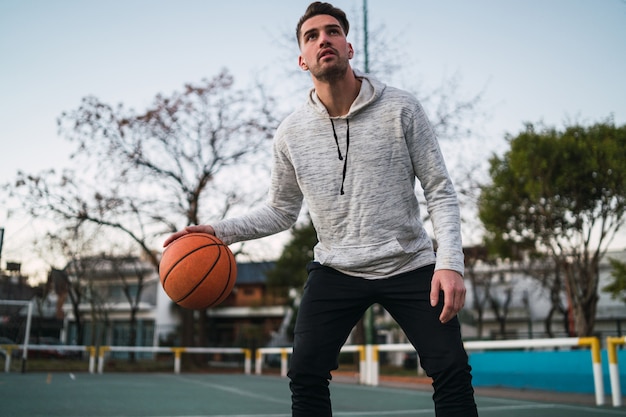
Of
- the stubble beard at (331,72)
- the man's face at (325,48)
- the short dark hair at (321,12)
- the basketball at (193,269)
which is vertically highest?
the short dark hair at (321,12)

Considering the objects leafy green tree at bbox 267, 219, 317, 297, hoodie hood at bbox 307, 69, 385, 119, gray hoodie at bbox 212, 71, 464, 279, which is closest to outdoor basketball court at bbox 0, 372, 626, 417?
gray hoodie at bbox 212, 71, 464, 279

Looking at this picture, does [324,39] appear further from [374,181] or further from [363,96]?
[374,181]

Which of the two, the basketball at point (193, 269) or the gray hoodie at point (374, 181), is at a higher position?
the gray hoodie at point (374, 181)

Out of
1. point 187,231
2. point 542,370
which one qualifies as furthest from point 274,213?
point 542,370

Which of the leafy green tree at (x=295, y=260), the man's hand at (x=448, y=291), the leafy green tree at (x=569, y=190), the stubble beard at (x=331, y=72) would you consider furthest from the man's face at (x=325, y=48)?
the leafy green tree at (x=295, y=260)

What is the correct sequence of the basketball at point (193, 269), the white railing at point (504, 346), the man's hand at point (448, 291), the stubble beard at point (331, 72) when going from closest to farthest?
the man's hand at point (448, 291), the stubble beard at point (331, 72), the basketball at point (193, 269), the white railing at point (504, 346)

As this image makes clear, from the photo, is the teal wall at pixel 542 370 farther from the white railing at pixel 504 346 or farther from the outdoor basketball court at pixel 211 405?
the outdoor basketball court at pixel 211 405

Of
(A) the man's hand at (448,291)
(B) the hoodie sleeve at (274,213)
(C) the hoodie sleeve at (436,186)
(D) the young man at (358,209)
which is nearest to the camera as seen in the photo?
(A) the man's hand at (448,291)

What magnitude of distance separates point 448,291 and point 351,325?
1.92 feet

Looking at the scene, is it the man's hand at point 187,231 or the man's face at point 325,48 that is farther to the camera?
the man's hand at point 187,231

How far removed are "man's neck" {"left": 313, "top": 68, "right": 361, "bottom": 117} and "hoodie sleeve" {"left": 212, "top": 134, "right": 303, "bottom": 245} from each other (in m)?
0.34

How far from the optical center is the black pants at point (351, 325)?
7.18ft

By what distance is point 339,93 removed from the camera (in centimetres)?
258

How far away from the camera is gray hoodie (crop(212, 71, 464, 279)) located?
2441 millimetres
